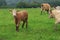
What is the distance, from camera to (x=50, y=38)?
1330cm

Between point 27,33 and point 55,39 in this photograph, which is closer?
point 55,39

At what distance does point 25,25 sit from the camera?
58.8 ft

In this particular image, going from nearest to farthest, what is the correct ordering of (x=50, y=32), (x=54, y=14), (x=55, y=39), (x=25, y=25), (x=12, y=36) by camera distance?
(x=55, y=39) → (x=12, y=36) → (x=50, y=32) → (x=54, y=14) → (x=25, y=25)

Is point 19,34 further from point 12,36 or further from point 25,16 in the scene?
point 25,16

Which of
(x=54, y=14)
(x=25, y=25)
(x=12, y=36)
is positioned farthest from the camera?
(x=25, y=25)

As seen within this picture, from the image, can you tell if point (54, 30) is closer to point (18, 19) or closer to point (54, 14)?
point (54, 14)

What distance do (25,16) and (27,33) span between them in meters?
2.03

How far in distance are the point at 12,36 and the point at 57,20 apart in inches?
121

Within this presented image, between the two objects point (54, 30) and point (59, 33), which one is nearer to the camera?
point (59, 33)

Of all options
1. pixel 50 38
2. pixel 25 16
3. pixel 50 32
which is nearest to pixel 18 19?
pixel 25 16

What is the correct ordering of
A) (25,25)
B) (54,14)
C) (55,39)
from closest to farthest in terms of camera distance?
(55,39), (54,14), (25,25)

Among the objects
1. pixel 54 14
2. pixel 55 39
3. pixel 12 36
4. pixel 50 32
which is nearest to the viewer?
pixel 55 39

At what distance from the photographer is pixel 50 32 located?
15227 mm

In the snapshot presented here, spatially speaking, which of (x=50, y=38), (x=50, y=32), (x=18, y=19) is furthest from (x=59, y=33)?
(x=18, y=19)
